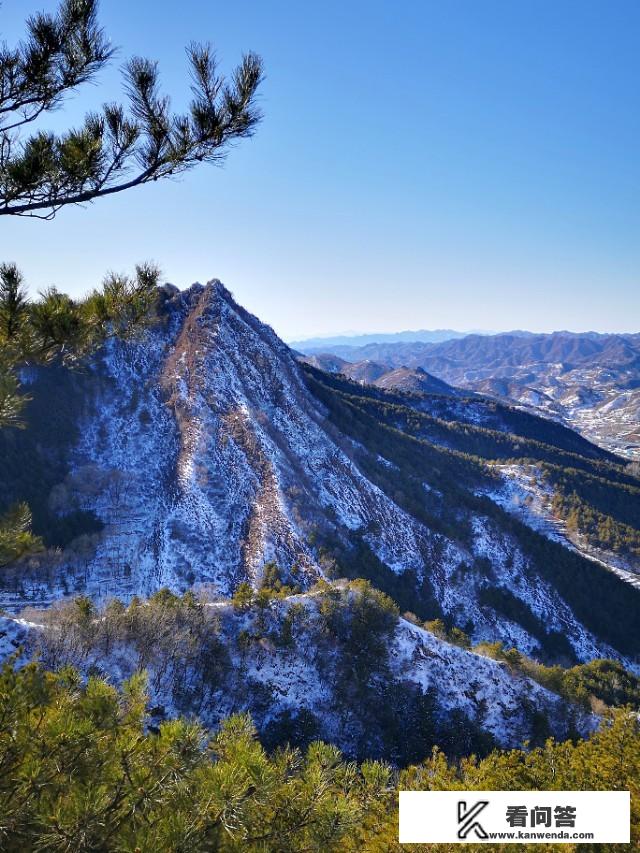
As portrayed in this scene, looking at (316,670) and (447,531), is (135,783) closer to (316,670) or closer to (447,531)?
(316,670)

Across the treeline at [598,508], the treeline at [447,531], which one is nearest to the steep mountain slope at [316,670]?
the treeline at [447,531]

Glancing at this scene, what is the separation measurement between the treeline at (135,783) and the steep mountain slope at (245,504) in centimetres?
4944

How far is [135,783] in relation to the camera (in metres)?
6.44

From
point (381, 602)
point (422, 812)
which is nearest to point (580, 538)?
point (381, 602)

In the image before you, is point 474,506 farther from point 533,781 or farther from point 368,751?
point 533,781

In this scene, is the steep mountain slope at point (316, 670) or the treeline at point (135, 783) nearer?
the treeline at point (135, 783)

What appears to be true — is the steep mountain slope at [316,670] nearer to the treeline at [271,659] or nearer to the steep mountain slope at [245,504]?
the treeline at [271,659]

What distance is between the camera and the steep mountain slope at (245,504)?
196ft

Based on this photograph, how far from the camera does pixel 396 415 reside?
501 feet

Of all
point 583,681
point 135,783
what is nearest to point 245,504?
point 583,681

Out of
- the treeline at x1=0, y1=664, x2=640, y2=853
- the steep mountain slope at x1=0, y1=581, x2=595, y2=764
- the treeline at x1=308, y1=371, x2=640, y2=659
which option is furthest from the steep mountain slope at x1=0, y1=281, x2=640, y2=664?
the treeline at x1=0, y1=664, x2=640, y2=853

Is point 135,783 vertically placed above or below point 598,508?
above

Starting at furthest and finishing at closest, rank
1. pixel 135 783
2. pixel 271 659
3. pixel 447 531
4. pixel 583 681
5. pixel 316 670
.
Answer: pixel 447 531 < pixel 583 681 < pixel 316 670 < pixel 271 659 < pixel 135 783

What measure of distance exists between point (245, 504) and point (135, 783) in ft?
195
